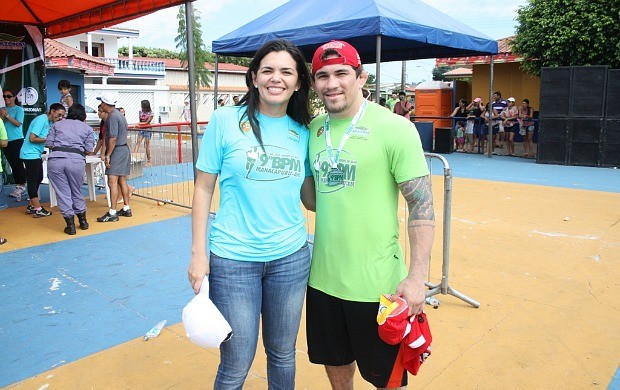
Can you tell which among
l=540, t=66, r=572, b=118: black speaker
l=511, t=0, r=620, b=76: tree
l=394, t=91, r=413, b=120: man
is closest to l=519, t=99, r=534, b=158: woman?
l=540, t=66, r=572, b=118: black speaker

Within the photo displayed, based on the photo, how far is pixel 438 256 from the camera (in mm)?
5602

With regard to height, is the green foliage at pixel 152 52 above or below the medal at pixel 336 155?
above

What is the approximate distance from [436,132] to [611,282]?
1176cm

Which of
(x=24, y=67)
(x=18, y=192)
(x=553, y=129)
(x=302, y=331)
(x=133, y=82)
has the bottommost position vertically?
(x=302, y=331)

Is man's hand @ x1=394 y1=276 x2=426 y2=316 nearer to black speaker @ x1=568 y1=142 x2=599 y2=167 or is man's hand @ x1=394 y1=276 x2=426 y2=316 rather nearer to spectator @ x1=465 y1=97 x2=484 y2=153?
black speaker @ x1=568 y1=142 x2=599 y2=167

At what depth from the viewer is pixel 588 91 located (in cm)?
1233

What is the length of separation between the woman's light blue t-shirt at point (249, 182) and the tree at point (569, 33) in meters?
15.4

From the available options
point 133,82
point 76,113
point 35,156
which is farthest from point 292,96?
point 133,82

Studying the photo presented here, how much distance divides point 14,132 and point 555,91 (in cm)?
1176

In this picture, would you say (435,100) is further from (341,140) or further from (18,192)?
(341,140)

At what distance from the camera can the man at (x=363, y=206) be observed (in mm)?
2135

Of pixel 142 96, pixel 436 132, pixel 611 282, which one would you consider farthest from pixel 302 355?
pixel 142 96

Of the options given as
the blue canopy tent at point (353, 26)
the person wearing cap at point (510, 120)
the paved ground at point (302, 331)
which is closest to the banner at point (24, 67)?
the paved ground at point (302, 331)

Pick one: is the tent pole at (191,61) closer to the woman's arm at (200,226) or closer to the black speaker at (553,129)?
the woman's arm at (200,226)
